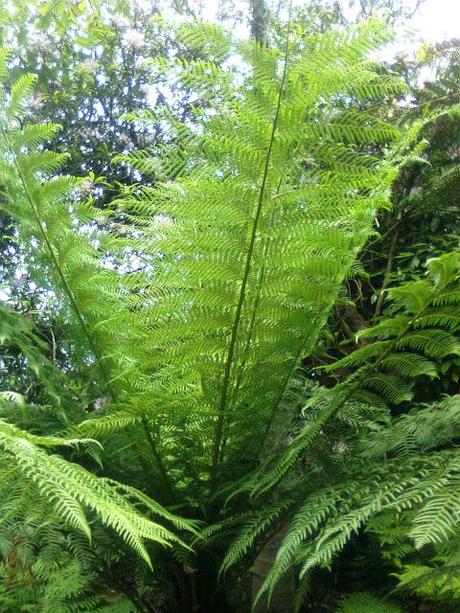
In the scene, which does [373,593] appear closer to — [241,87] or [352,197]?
[352,197]

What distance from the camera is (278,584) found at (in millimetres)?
1245

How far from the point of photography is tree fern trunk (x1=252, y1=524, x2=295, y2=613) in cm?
121

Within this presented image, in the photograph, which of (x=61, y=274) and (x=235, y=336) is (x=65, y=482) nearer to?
(x=235, y=336)

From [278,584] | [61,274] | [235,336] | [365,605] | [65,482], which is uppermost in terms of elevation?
[61,274]

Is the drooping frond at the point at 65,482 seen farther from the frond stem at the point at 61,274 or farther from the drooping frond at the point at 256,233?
the frond stem at the point at 61,274

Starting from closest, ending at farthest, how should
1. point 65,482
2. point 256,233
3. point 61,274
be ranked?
point 65,482
point 256,233
point 61,274

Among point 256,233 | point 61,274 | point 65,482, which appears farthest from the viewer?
point 61,274

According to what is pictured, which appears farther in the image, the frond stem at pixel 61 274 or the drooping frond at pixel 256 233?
the frond stem at pixel 61 274

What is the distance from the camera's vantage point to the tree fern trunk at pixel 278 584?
1213 millimetres

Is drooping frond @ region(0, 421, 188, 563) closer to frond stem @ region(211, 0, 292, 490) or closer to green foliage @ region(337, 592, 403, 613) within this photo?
frond stem @ region(211, 0, 292, 490)

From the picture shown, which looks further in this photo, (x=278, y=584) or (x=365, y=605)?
(x=365, y=605)

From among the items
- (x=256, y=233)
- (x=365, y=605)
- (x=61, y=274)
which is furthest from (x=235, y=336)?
(x=365, y=605)

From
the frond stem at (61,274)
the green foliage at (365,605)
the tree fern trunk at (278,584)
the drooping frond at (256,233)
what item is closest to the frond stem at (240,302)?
the drooping frond at (256,233)

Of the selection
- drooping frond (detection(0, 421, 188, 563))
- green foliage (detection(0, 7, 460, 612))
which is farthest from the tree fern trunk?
drooping frond (detection(0, 421, 188, 563))
